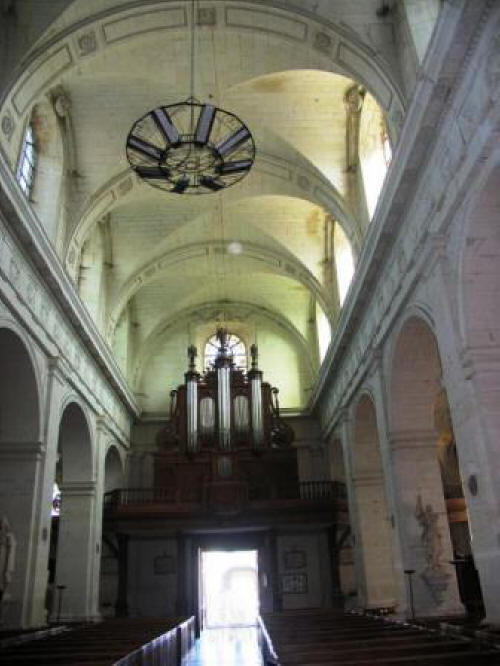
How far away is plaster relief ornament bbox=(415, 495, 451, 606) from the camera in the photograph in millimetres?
9922

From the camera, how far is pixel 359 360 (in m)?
13.1

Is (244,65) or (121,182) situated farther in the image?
(121,182)

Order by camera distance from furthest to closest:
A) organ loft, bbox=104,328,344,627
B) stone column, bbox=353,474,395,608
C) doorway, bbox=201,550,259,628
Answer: doorway, bbox=201,550,259,628
organ loft, bbox=104,328,344,627
stone column, bbox=353,474,395,608

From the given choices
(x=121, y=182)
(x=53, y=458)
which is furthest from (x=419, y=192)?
(x=53, y=458)

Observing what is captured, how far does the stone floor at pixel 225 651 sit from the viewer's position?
10.5m

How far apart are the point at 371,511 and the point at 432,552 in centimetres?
391

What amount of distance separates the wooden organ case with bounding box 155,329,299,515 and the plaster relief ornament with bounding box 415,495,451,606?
7407 millimetres

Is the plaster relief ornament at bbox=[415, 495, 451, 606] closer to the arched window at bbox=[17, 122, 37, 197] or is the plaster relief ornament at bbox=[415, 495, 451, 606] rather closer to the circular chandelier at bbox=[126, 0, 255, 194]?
the circular chandelier at bbox=[126, 0, 255, 194]

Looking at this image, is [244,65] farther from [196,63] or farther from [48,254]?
[48,254]

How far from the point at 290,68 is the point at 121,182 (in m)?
4.37

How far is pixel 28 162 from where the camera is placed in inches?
457

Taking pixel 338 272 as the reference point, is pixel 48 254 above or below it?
below

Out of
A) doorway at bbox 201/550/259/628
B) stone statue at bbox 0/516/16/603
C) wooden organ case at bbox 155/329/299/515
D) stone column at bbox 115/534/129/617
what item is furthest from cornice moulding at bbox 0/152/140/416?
doorway at bbox 201/550/259/628

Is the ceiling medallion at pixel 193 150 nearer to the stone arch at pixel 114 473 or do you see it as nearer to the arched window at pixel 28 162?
the arched window at pixel 28 162
